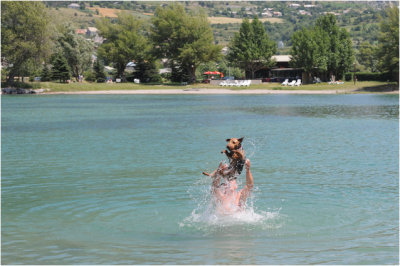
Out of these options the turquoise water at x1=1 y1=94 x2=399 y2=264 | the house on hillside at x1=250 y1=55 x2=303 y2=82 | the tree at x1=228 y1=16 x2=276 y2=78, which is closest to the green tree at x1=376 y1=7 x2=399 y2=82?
the tree at x1=228 y1=16 x2=276 y2=78

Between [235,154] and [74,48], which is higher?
[74,48]

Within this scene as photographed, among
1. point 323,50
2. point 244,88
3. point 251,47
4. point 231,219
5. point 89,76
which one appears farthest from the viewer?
point 251,47

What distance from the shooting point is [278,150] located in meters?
28.7

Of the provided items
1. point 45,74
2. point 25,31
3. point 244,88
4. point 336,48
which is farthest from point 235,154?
point 336,48

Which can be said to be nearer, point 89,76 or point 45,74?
point 45,74

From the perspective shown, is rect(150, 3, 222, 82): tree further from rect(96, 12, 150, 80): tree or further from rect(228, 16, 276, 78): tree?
rect(228, 16, 276, 78): tree

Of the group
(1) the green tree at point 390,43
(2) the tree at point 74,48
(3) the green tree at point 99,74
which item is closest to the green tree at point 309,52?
(1) the green tree at point 390,43

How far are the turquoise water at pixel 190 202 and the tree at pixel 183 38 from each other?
9589cm

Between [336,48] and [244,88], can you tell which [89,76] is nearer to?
[244,88]

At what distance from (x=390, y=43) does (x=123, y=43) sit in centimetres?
5722

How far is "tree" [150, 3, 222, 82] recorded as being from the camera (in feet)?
426

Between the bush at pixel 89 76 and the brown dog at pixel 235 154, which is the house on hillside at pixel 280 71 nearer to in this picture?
the bush at pixel 89 76

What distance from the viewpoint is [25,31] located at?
101875 mm

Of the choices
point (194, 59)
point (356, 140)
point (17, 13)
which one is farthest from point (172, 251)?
point (194, 59)
